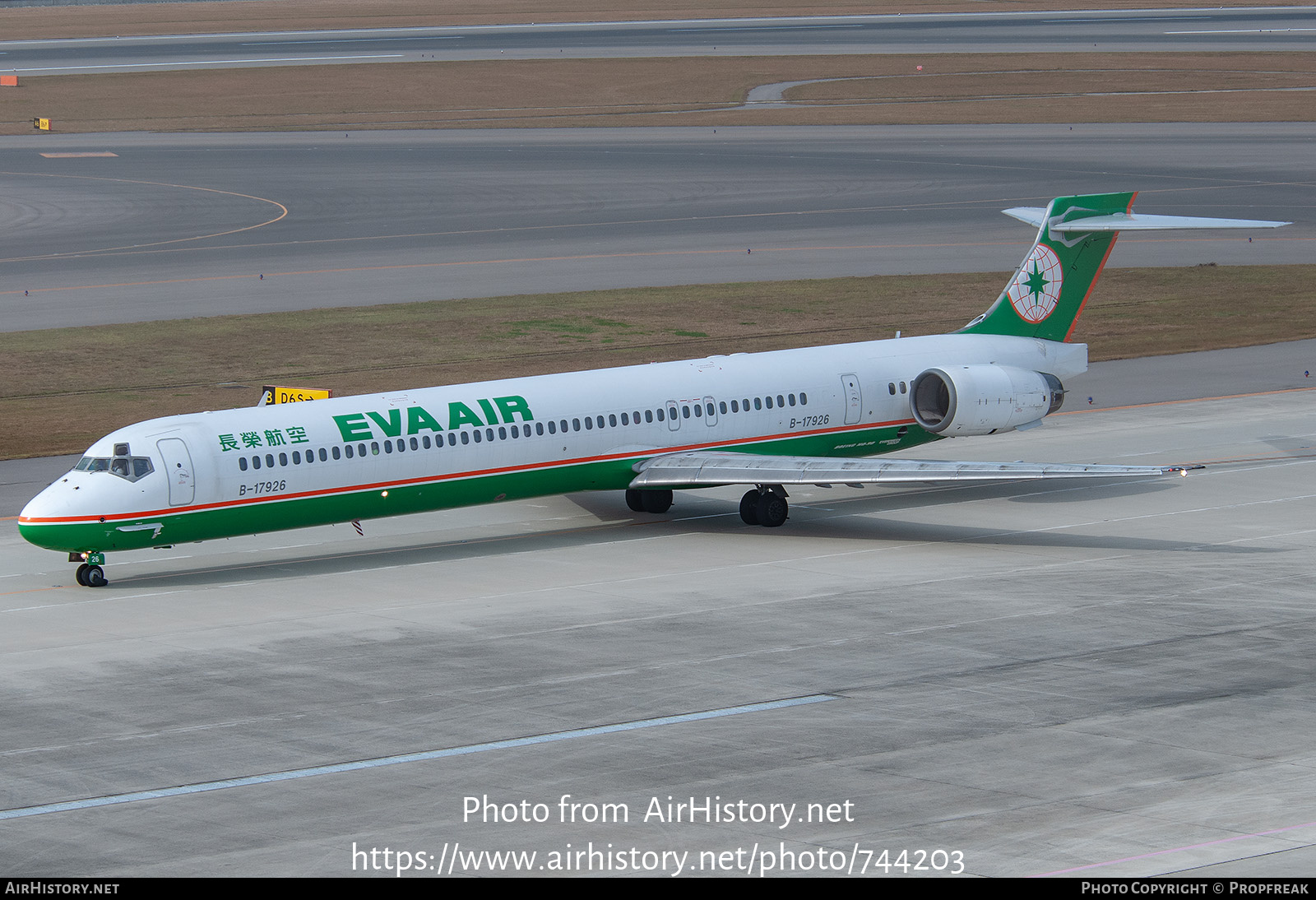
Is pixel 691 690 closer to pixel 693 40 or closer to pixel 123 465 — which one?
pixel 123 465

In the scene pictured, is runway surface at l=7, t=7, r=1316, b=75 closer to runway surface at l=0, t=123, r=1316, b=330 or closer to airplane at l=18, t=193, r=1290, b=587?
runway surface at l=0, t=123, r=1316, b=330

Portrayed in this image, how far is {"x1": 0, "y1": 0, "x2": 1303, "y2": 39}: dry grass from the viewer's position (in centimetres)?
16188

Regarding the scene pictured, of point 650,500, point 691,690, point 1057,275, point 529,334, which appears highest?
point 1057,275

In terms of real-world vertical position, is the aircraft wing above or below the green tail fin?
below

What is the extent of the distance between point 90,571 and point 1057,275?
2302 cm

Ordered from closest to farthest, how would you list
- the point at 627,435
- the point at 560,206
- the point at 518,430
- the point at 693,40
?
the point at 518,430 → the point at 627,435 → the point at 560,206 → the point at 693,40

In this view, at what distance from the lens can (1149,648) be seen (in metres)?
27.4

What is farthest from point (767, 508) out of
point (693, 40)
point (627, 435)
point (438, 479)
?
point (693, 40)

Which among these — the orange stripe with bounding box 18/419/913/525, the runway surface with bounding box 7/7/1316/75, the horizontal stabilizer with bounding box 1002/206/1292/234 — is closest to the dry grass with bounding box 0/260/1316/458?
the orange stripe with bounding box 18/419/913/525

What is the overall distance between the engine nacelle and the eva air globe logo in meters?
2.05

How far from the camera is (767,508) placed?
37.1m

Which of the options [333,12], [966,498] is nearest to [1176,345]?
[966,498]

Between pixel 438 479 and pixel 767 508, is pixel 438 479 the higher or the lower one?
the higher one

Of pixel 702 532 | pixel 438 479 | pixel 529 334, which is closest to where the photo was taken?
pixel 438 479
